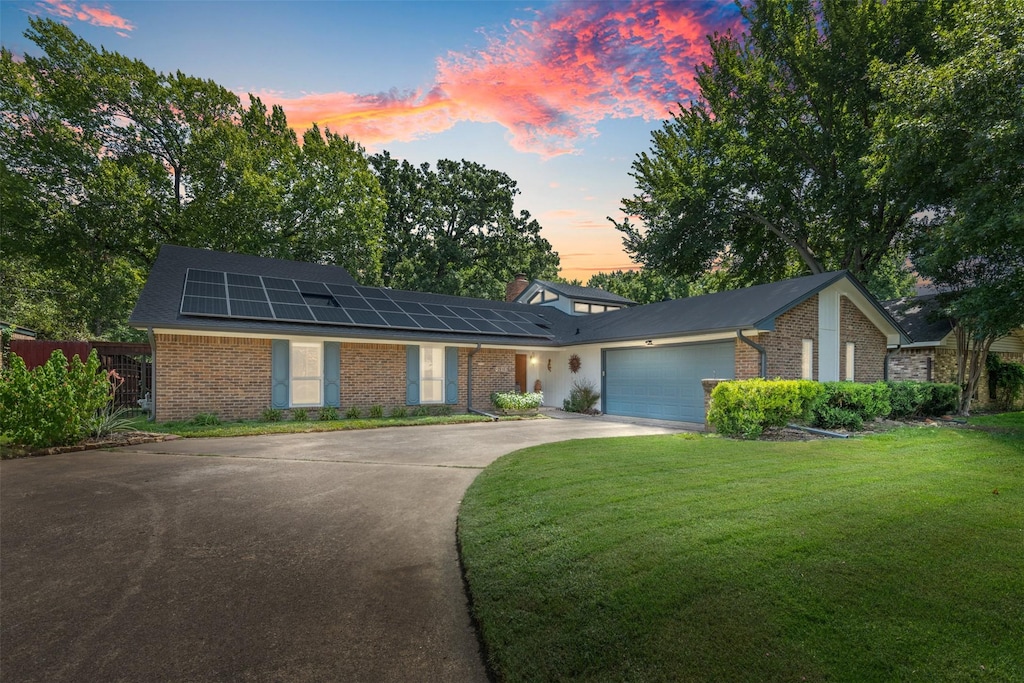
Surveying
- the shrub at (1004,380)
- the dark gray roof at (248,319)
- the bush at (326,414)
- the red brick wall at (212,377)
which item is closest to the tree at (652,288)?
A: the shrub at (1004,380)

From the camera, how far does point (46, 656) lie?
2807 mm

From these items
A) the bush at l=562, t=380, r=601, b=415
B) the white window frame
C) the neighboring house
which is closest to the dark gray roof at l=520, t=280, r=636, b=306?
the bush at l=562, t=380, r=601, b=415

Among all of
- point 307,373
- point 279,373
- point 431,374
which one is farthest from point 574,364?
point 279,373

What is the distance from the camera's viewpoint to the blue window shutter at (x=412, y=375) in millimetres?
16266

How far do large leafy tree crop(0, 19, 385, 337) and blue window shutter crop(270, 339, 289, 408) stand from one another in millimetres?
14782

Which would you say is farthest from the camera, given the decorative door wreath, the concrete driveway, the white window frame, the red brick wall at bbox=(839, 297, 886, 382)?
the decorative door wreath

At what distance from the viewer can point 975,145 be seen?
11922 mm

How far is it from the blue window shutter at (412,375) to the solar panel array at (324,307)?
83 cm

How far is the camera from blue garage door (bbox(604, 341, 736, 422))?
47.9 ft

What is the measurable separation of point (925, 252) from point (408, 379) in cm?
1803

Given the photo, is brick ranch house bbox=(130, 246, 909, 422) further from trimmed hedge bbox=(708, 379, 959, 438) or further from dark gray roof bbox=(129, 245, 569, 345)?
trimmed hedge bbox=(708, 379, 959, 438)

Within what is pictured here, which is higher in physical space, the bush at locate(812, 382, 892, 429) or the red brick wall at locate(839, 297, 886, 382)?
the red brick wall at locate(839, 297, 886, 382)

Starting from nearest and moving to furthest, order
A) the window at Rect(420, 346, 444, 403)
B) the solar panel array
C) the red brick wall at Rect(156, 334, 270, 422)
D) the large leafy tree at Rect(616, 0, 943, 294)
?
the red brick wall at Rect(156, 334, 270, 422) → the solar panel array → the window at Rect(420, 346, 444, 403) → the large leafy tree at Rect(616, 0, 943, 294)

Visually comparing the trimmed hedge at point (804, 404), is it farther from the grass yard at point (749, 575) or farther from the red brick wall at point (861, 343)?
the grass yard at point (749, 575)
